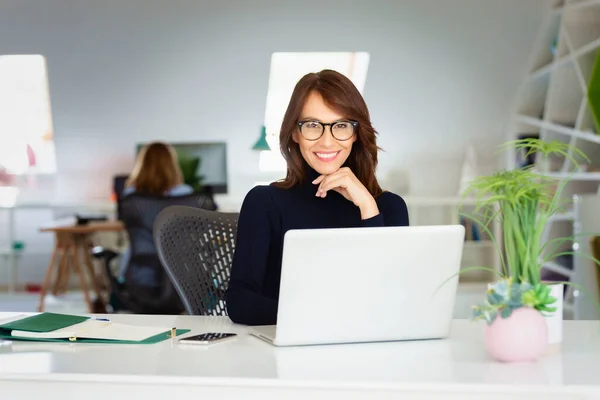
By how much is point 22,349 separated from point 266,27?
6.32m

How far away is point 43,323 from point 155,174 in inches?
135

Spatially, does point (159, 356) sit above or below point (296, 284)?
below

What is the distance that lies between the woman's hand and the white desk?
488 mm

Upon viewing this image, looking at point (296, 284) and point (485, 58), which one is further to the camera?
point (485, 58)

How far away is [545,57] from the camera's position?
283 inches

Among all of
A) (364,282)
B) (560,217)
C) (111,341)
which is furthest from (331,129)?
(560,217)

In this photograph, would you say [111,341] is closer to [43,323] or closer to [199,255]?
[43,323]

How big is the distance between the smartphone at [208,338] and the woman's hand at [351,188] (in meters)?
0.46

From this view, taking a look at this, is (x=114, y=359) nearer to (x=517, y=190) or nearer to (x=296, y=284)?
(x=296, y=284)

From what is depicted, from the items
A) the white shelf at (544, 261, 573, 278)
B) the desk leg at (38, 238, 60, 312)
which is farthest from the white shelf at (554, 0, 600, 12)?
the desk leg at (38, 238, 60, 312)

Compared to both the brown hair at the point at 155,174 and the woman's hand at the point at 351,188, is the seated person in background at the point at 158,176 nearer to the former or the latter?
the brown hair at the point at 155,174

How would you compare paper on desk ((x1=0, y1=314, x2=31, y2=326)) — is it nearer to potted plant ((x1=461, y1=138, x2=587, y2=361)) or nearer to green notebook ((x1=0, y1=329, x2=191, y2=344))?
green notebook ((x1=0, y1=329, x2=191, y2=344))

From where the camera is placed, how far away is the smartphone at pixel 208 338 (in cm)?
160

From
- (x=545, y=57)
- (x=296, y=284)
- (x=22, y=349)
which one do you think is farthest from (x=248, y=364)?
(x=545, y=57)
